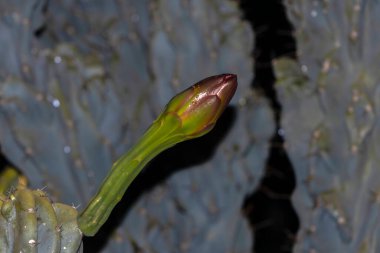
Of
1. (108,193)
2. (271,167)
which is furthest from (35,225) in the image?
(271,167)

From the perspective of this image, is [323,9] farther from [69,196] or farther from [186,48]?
[69,196]

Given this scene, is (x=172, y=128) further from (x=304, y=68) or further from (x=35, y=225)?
(x=304, y=68)

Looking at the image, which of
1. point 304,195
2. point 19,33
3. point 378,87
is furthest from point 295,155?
point 19,33

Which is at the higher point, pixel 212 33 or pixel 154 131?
pixel 154 131

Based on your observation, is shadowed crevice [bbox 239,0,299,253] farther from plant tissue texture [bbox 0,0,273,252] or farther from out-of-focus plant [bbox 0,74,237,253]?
out-of-focus plant [bbox 0,74,237,253]

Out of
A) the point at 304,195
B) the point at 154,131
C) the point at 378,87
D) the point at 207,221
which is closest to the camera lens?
the point at 154,131

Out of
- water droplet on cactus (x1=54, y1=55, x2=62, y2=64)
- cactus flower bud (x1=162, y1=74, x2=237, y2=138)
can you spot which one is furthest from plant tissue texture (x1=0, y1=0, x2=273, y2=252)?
cactus flower bud (x1=162, y1=74, x2=237, y2=138)
